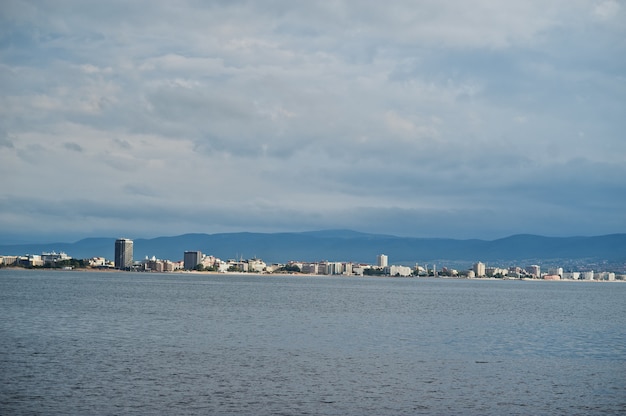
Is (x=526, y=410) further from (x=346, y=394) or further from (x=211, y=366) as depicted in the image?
(x=211, y=366)

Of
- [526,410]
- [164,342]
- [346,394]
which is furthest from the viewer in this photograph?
[164,342]

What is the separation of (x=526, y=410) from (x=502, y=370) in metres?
9.40

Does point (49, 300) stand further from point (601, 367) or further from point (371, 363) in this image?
point (601, 367)

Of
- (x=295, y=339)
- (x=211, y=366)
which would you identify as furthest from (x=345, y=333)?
(x=211, y=366)

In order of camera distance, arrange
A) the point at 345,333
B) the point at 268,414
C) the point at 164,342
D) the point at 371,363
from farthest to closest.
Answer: the point at 345,333 < the point at 164,342 < the point at 371,363 < the point at 268,414

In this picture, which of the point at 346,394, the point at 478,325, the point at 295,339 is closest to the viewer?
the point at 346,394

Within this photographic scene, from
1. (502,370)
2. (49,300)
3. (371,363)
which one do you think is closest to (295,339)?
(371,363)

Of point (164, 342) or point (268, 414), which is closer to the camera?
point (268, 414)

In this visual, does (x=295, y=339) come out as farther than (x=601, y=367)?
Yes

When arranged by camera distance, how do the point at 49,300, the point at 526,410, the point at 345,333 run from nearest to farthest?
1. the point at 526,410
2. the point at 345,333
3. the point at 49,300

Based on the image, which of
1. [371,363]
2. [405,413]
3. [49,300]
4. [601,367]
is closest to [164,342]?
[371,363]

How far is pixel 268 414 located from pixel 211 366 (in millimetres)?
10383

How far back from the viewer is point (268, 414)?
2711 cm

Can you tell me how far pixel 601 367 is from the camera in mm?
40156
